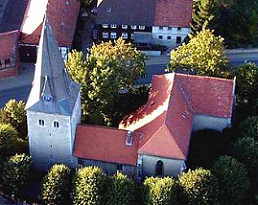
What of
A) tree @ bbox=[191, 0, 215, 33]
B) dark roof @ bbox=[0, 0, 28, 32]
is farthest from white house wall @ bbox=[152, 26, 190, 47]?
dark roof @ bbox=[0, 0, 28, 32]

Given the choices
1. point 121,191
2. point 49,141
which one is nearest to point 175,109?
point 121,191

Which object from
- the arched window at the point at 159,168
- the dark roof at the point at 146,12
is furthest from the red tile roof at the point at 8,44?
the arched window at the point at 159,168

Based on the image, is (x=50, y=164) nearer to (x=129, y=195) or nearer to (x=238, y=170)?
(x=129, y=195)

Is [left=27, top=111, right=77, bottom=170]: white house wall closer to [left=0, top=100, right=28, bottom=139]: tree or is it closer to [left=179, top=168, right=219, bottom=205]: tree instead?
[left=0, top=100, right=28, bottom=139]: tree

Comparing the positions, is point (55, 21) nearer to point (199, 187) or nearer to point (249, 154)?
point (249, 154)

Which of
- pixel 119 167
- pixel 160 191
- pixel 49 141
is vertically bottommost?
pixel 160 191

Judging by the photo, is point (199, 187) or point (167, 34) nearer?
point (199, 187)

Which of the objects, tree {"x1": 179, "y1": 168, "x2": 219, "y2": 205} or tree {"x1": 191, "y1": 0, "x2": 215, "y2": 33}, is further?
tree {"x1": 191, "y1": 0, "x2": 215, "y2": 33}
